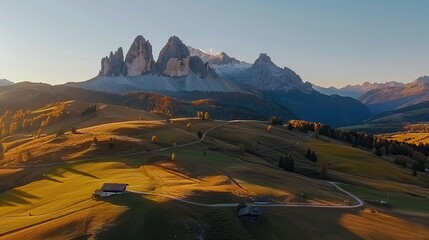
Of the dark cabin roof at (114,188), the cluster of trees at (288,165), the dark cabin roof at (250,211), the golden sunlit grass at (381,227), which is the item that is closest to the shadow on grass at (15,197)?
the dark cabin roof at (114,188)

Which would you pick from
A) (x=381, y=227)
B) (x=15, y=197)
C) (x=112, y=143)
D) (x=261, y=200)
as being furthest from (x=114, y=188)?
(x=112, y=143)

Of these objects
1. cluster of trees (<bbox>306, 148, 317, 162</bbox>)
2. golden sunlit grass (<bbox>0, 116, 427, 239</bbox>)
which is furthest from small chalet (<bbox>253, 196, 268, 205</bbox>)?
cluster of trees (<bbox>306, 148, 317, 162</bbox>)

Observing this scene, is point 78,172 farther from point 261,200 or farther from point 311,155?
point 311,155

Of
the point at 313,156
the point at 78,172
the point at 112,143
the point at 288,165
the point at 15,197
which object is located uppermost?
the point at 112,143

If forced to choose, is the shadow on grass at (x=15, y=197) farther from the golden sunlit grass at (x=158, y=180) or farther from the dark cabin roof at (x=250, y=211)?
the dark cabin roof at (x=250, y=211)

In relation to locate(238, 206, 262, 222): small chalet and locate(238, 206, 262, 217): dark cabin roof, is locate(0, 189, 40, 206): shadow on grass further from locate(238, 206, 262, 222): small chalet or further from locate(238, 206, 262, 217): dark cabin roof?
locate(238, 206, 262, 222): small chalet

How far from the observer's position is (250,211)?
78938mm

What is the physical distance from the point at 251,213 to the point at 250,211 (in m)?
0.43

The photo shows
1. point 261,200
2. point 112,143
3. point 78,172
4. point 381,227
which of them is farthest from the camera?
point 112,143


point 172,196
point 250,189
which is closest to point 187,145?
point 250,189

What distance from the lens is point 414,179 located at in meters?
175

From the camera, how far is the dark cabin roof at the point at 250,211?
78750mm

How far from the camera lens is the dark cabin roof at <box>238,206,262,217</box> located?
258 ft

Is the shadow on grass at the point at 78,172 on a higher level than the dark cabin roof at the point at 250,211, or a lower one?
lower
